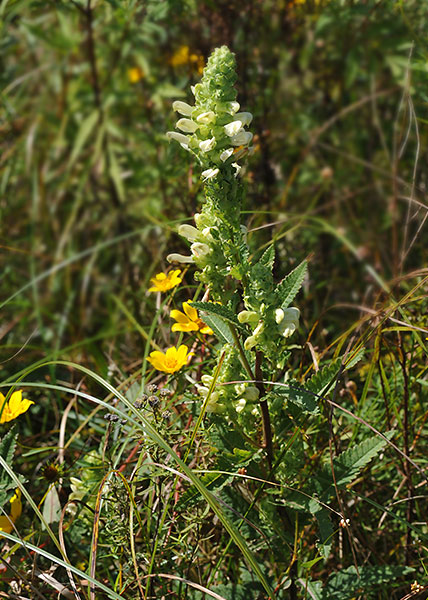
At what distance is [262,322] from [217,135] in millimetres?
344

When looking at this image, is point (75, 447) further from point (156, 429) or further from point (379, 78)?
point (379, 78)

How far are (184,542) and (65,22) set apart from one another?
2.69m

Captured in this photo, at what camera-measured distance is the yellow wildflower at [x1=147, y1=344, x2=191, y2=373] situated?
4.48ft

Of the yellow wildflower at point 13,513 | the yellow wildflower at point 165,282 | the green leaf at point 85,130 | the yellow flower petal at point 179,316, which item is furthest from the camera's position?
the green leaf at point 85,130

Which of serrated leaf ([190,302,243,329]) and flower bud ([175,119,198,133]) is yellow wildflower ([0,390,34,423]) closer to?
serrated leaf ([190,302,243,329])

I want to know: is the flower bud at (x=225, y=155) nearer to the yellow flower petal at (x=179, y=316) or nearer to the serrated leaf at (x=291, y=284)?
the serrated leaf at (x=291, y=284)

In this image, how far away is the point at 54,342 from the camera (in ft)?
8.87

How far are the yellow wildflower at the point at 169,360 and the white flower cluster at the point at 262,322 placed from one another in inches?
12.1

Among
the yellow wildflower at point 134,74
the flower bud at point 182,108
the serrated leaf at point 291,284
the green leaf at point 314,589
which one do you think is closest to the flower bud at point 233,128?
the flower bud at point 182,108

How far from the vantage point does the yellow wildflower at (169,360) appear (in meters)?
1.37

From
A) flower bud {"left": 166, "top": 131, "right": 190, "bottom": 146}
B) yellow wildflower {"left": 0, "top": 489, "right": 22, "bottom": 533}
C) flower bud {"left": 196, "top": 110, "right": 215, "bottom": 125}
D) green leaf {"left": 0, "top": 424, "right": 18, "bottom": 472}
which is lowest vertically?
yellow wildflower {"left": 0, "top": 489, "right": 22, "bottom": 533}

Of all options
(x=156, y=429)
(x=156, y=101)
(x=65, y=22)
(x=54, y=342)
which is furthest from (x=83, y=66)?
(x=156, y=429)

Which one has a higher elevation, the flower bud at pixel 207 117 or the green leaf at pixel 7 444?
the flower bud at pixel 207 117

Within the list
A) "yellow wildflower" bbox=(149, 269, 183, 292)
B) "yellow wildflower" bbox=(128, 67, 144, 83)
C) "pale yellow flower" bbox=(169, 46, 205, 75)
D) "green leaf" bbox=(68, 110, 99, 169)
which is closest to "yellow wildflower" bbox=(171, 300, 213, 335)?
"yellow wildflower" bbox=(149, 269, 183, 292)
